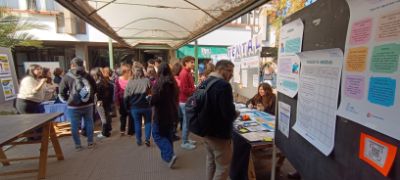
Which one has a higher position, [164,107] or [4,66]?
[4,66]

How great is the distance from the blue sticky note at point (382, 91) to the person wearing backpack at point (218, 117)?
1.37 m

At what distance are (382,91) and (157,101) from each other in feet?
Result: 9.10

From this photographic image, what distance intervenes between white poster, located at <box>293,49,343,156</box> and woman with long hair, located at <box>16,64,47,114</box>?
186 inches

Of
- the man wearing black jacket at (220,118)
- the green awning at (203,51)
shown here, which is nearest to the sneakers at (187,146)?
the man wearing black jacket at (220,118)

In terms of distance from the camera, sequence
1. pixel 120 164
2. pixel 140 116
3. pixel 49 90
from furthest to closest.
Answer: pixel 49 90
pixel 140 116
pixel 120 164

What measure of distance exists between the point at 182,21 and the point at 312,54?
13.0ft

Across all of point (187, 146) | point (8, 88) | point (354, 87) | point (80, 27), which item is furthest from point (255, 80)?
point (80, 27)

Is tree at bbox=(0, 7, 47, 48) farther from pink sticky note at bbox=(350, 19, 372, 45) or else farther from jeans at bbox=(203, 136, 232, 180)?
pink sticky note at bbox=(350, 19, 372, 45)

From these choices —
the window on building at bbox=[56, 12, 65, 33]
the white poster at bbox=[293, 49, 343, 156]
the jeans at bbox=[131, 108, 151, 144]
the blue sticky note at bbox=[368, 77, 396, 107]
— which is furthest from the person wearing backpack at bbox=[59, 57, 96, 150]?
the window on building at bbox=[56, 12, 65, 33]

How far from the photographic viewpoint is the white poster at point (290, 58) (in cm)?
155

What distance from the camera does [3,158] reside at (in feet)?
11.5

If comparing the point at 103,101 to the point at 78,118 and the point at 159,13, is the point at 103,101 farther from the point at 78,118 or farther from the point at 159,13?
the point at 159,13

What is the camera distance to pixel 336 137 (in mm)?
1114

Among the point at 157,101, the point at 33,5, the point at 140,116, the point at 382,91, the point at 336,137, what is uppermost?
the point at 33,5
